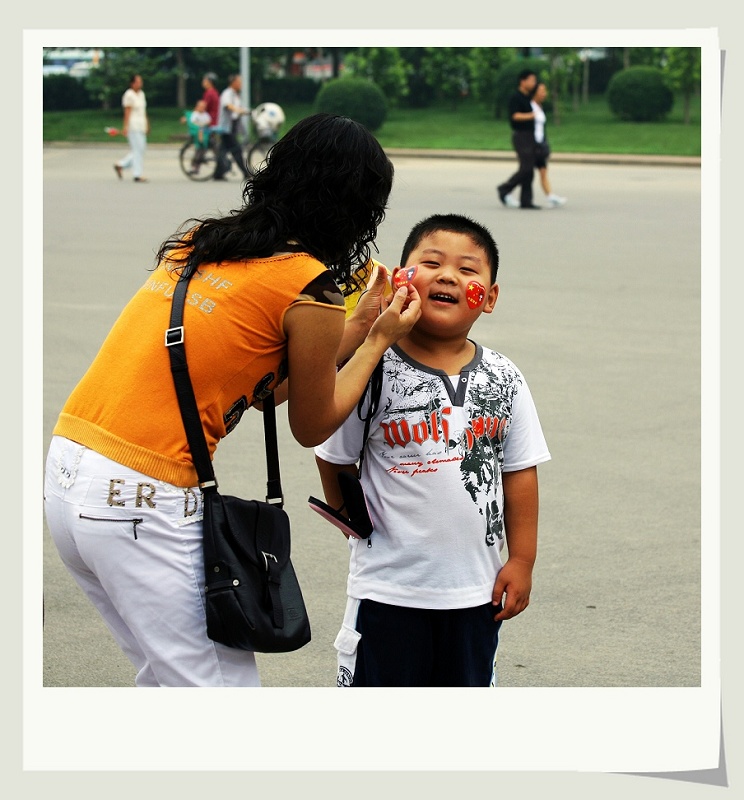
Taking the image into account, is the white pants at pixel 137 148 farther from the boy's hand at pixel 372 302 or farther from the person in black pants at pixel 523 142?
the boy's hand at pixel 372 302

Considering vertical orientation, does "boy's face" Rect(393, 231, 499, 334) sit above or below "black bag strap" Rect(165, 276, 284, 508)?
above

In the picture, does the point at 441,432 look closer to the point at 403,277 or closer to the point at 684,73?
the point at 403,277

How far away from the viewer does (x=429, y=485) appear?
2.75 meters

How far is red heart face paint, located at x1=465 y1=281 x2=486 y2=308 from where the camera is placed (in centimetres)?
279

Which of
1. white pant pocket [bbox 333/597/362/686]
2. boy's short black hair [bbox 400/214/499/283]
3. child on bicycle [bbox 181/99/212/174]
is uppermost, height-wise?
child on bicycle [bbox 181/99/212/174]

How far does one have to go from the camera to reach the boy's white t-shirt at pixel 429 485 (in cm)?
274

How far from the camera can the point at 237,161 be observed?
2008cm

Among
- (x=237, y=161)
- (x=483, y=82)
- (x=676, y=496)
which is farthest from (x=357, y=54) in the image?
(x=676, y=496)

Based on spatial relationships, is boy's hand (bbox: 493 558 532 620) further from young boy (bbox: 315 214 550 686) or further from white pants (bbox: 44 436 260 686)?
white pants (bbox: 44 436 260 686)

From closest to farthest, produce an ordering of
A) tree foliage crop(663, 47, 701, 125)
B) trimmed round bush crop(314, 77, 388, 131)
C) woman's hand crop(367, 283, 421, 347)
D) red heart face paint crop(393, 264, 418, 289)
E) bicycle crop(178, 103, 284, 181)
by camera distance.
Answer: woman's hand crop(367, 283, 421, 347)
red heart face paint crop(393, 264, 418, 289)
bicycle crop(178, 103, 284, 181)
trimmed round bush crop(314, 77, 388, 131)
tree foliage crop(663, 47, 701, 125)

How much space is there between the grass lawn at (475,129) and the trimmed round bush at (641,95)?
302 millimetres

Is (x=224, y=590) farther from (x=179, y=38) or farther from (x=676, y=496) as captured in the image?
(x=676, y=496)

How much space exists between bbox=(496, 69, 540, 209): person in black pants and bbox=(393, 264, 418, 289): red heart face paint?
45.7 feet

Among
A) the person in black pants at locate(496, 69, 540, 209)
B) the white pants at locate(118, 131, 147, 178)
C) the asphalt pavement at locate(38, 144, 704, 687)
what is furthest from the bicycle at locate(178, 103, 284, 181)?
the person in black pants at locate(496, 69, 540, 209)
